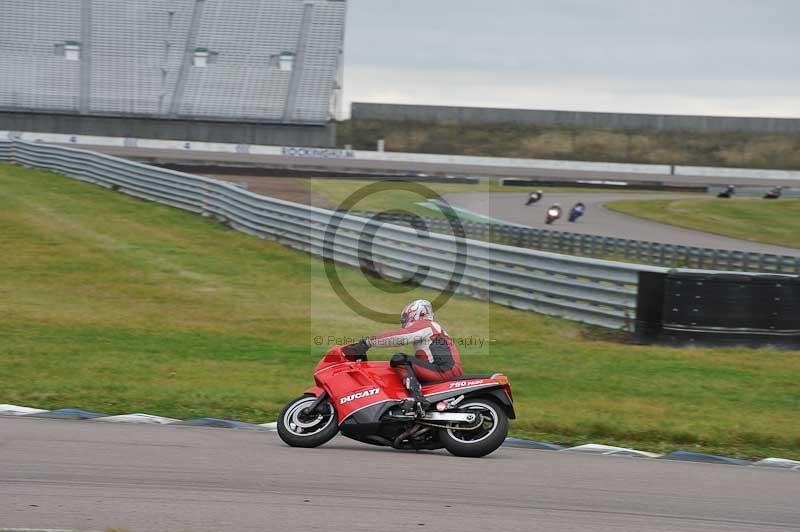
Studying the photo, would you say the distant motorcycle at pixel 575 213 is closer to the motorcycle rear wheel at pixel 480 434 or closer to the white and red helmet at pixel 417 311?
the white and red helmet at pixel 417 311

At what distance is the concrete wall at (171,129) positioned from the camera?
61094 mm

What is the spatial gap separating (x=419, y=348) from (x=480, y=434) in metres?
0.87

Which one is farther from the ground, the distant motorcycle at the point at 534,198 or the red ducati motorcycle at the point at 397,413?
the distant motorcycle at the point at 534,198

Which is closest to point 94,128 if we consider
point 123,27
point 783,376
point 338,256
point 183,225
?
point 123,27

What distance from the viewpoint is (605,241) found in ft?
89.4

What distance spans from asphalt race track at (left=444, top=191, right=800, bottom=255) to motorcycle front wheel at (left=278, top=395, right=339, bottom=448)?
26001 mm

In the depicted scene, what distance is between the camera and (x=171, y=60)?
65.1 metres

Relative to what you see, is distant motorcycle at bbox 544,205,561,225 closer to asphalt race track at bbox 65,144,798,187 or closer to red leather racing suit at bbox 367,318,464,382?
asphalt race track at bbox 65,144,798,187

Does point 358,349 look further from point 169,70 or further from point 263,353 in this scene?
point 169,70

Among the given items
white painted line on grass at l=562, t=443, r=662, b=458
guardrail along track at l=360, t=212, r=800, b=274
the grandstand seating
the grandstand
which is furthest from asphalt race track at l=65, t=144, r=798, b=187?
white painted line on grass at l=562, t=443, r=662, b=458

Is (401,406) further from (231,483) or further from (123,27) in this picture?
(123,27)

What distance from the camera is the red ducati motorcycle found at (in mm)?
8031

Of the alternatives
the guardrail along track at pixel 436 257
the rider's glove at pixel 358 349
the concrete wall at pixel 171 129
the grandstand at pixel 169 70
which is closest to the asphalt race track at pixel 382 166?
the concrete wall at pixel 171 129

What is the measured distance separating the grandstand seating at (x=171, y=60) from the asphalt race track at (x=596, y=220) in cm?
2207
